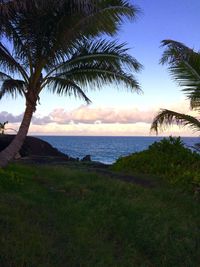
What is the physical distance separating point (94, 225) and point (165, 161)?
857cm

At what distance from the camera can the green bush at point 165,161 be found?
15.4 meters

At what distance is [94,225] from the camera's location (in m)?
8.45

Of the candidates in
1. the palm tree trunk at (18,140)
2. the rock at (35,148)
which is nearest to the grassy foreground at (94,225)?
the palm tree trunk at (18,140)

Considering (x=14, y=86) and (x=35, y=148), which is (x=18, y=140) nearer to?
(x=14, y=86)

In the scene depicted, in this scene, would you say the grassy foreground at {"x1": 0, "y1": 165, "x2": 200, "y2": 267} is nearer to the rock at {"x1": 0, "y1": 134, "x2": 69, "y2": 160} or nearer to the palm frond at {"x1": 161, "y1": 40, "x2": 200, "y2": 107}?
the palm frond at {"x1": 161, "y1": 40, "x2": 200, "y2": 107}

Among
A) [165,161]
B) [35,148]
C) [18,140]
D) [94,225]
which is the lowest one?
[94,225]

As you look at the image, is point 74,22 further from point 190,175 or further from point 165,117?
point 190,175

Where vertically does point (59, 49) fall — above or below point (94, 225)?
above

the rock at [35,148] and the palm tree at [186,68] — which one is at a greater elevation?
the palm tree at [186,68]

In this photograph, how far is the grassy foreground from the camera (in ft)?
22.1

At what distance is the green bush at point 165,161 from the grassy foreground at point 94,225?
309cm

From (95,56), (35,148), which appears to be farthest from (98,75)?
(35,148)

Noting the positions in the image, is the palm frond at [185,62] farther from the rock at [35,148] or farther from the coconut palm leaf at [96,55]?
the rock at [35,148]

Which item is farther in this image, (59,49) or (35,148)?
(35,148)
